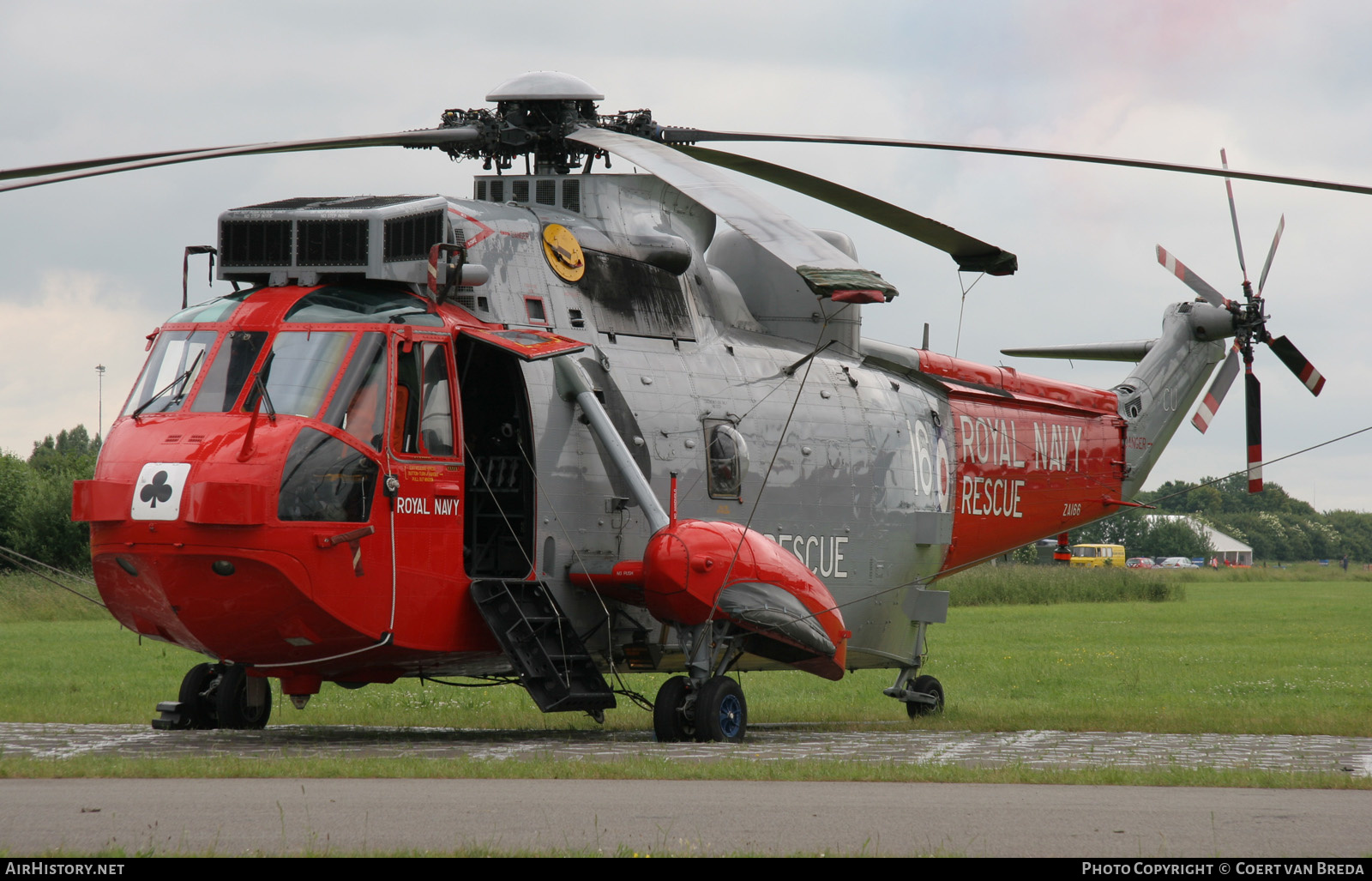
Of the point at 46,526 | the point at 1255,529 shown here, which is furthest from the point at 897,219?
the point at 1255,529

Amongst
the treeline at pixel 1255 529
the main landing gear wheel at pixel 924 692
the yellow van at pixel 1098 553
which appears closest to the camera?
the main landing gear wheel at pixel 924 692

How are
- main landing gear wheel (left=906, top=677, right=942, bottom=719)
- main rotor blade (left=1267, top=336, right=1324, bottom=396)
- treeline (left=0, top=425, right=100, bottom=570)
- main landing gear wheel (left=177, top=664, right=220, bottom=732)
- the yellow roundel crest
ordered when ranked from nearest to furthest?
1. the yellow roundel crest
2. main landing gear wheel (left=177, top=664, right=220, bottom=732)
3. main landing gear wheel (left=906, top=677, right=942, bottom=719)
4. main rotor blade (left=1267, top=336, right=1324, bottom=396)
5. treeline (left=0, top=425, right=100, bottom=570)

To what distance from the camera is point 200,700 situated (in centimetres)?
1476

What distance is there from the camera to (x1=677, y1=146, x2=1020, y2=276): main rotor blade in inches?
550

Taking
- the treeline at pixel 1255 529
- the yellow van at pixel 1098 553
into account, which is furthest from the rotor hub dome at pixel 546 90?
the treeline at pixel 1255 529

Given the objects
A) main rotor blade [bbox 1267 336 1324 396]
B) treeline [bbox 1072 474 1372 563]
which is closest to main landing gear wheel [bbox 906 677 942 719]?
main rotor blade [bbox 1267 336 1324 396]

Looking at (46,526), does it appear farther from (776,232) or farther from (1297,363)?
(776,232)

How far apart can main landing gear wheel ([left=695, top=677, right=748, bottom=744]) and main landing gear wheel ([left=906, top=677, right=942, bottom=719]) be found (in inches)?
187

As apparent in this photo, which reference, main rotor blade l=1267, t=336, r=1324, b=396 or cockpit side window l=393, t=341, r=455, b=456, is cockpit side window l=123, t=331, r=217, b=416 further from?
main rotor blade l=1267, t=336, r=1324, b=396

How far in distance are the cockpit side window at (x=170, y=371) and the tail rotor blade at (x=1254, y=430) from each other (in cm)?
1249

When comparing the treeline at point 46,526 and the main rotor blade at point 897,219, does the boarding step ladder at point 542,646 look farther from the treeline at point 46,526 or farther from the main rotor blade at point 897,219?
the treeline at point 46,526

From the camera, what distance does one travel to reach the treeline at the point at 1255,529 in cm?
15000

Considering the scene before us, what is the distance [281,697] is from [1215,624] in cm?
2839

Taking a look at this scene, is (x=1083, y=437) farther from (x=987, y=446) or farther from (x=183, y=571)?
(x=183, y=571)
